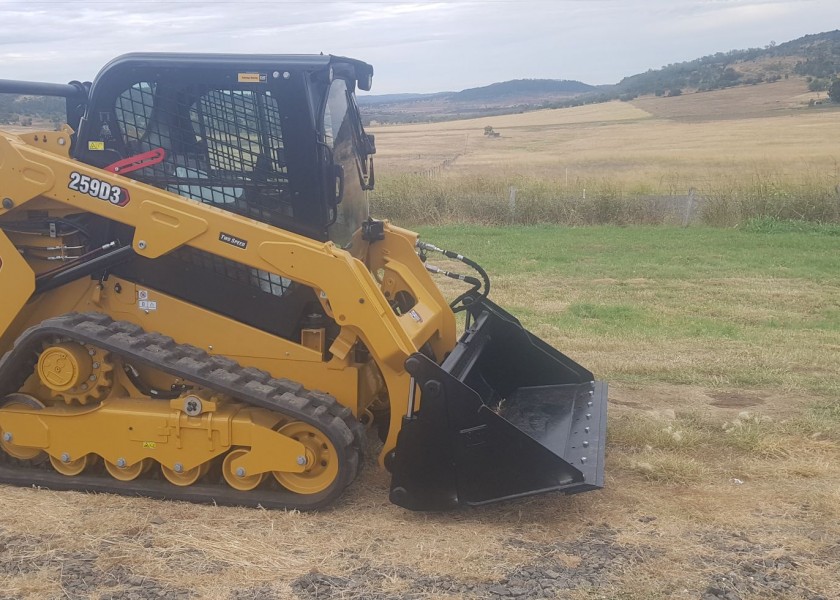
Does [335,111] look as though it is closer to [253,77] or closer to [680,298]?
[253,77]

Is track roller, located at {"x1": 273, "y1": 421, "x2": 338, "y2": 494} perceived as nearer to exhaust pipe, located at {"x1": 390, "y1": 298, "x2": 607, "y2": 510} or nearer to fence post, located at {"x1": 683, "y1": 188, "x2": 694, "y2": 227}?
exhaust pipe, located at {"x1": 390, "y1": 298, "x2": 607, "y2": 510}

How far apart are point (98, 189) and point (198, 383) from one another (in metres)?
1.20

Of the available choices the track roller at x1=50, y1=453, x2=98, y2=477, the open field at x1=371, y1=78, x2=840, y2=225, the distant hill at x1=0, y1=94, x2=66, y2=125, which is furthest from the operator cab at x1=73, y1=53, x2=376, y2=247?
the open field at x1=371, y1=78, x2=840, y2=225

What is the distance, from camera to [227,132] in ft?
16.3

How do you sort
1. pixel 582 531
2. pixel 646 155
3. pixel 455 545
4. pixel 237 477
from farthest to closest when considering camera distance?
1. pixel 646 155
2. pixel 237 477
3. pixel 582 531
4. pixel 455 545

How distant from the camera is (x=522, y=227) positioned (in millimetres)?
18266

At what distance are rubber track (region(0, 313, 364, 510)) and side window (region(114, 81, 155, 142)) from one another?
1.09 meters

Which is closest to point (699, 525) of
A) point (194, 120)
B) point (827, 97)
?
point (194, 120)

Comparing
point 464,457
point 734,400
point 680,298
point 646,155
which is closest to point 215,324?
point 464,457

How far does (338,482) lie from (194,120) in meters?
2.23

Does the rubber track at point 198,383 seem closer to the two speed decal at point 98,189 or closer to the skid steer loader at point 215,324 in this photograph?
the skid steer loader at point 215,324

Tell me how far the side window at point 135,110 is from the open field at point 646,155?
14.6m

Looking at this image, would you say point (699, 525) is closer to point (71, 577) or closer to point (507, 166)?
point (71, 577)

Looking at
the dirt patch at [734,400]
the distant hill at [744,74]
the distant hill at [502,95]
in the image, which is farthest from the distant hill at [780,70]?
the dirt patch at [734,400]
